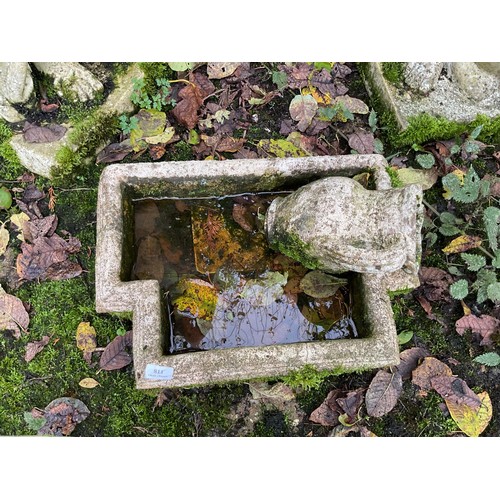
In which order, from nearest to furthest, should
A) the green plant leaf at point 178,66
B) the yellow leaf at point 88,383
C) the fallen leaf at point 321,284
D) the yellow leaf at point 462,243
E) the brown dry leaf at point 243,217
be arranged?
the fallen leaf at point 321,284 → the brown dry leaf at point 243,217 → the yellow leaf at point 88,383 → the yellow leaf at point 462,243 → the green plant leaf at point 178,66

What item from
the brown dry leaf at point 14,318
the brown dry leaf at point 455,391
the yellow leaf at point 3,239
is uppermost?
the yellow leaf at point 3,239

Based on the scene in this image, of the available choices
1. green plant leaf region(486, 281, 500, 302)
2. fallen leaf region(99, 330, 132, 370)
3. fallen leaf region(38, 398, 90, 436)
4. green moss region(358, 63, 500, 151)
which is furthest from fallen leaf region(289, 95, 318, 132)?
fallen leaf region(38, 398, 90, 436)

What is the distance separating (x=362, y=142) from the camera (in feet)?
10.0

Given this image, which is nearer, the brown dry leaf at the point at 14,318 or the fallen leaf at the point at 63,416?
the fallen leaf at the point at 63,416

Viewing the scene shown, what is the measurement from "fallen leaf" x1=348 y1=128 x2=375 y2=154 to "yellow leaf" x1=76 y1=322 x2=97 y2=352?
1.97 metres

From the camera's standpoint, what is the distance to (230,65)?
10.5 ft

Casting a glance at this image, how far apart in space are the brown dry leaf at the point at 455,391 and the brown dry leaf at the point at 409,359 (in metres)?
0.14

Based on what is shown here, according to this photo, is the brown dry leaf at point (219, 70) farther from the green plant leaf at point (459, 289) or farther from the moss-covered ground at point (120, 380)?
the green plant leaf at point (459, 289)

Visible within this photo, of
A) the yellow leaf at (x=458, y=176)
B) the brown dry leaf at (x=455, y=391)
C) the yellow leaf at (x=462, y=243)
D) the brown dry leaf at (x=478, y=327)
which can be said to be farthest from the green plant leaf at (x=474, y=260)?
the brown dry leaf at (x=455, y=391)

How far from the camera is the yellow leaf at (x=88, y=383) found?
107 inches

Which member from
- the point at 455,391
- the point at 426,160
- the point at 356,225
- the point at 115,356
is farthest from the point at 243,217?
the point at 455,391

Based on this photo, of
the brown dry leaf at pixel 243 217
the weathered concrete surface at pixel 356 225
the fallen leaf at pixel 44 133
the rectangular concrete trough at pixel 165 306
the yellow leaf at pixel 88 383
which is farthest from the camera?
the fallen leaf at pixel 44 133

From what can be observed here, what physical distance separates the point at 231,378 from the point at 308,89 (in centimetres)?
203

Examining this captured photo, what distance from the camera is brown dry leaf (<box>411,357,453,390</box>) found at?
2.79 meters
